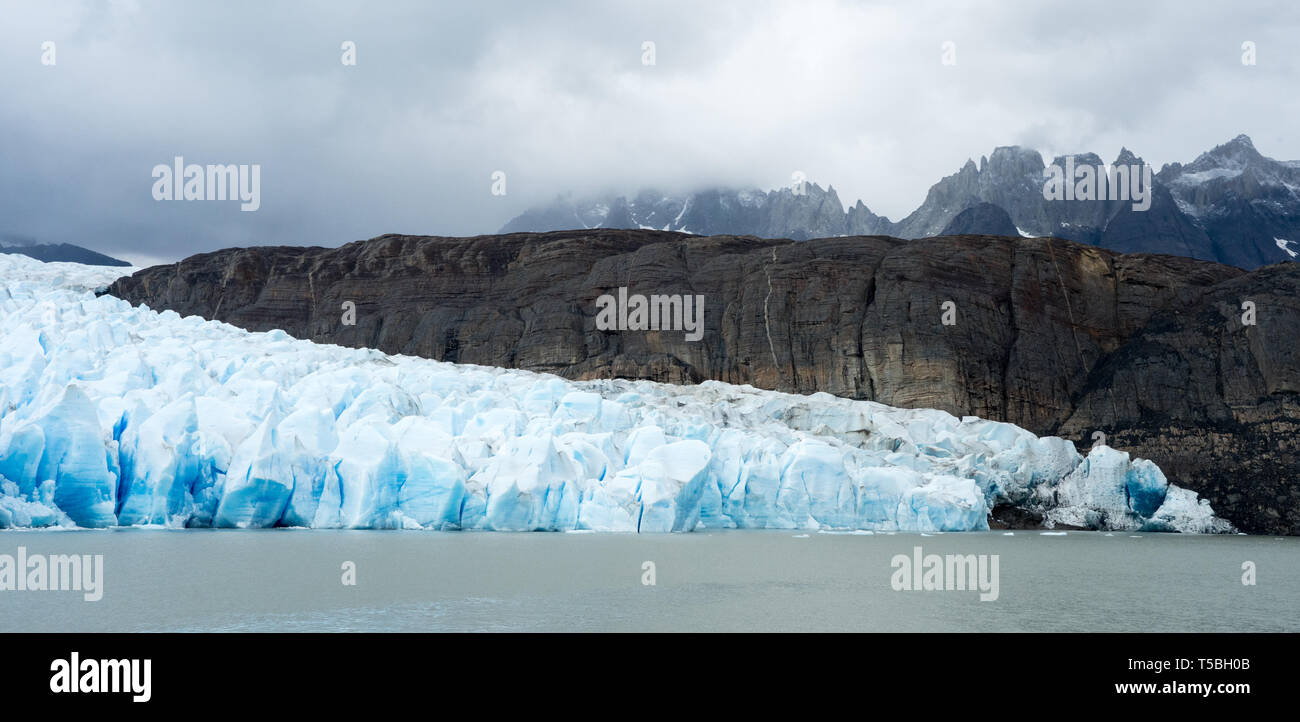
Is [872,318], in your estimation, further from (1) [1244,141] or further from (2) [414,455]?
(1) [1244,141]

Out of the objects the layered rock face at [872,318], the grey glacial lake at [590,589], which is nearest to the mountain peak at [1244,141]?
the layered rock face at [872,318]

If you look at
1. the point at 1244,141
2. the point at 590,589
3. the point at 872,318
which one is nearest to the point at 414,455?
the point at 590,589

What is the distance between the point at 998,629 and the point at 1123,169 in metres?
110

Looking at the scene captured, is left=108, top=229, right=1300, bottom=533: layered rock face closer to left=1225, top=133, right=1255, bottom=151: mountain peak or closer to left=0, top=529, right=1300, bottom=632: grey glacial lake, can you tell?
left=0, top=529, right=1300, bottom=632: grey glacial lake

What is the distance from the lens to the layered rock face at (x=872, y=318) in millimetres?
46125

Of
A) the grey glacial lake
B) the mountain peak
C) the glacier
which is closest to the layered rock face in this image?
the glacier

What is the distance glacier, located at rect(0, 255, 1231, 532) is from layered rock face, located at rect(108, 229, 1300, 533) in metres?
9.49

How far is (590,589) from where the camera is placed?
14086mm

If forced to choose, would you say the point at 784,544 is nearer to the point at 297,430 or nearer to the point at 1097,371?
the point at 297,430

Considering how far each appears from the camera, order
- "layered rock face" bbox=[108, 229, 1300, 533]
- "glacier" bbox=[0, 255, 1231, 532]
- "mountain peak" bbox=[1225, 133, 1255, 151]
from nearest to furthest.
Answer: "glacier" bbox=[0, 255, 1231, 532] → "layered rock face" bbox=[108, 229, 1300, 533] → "mountain peak" bbox=[1225, 133, 1255, 151]

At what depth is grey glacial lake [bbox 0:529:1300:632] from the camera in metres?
11.4

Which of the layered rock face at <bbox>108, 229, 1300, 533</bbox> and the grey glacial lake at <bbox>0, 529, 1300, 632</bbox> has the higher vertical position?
the layered rock face at <bbox>108, 229, 1300, 533</bbox>

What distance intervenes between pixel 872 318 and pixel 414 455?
3331 cm
